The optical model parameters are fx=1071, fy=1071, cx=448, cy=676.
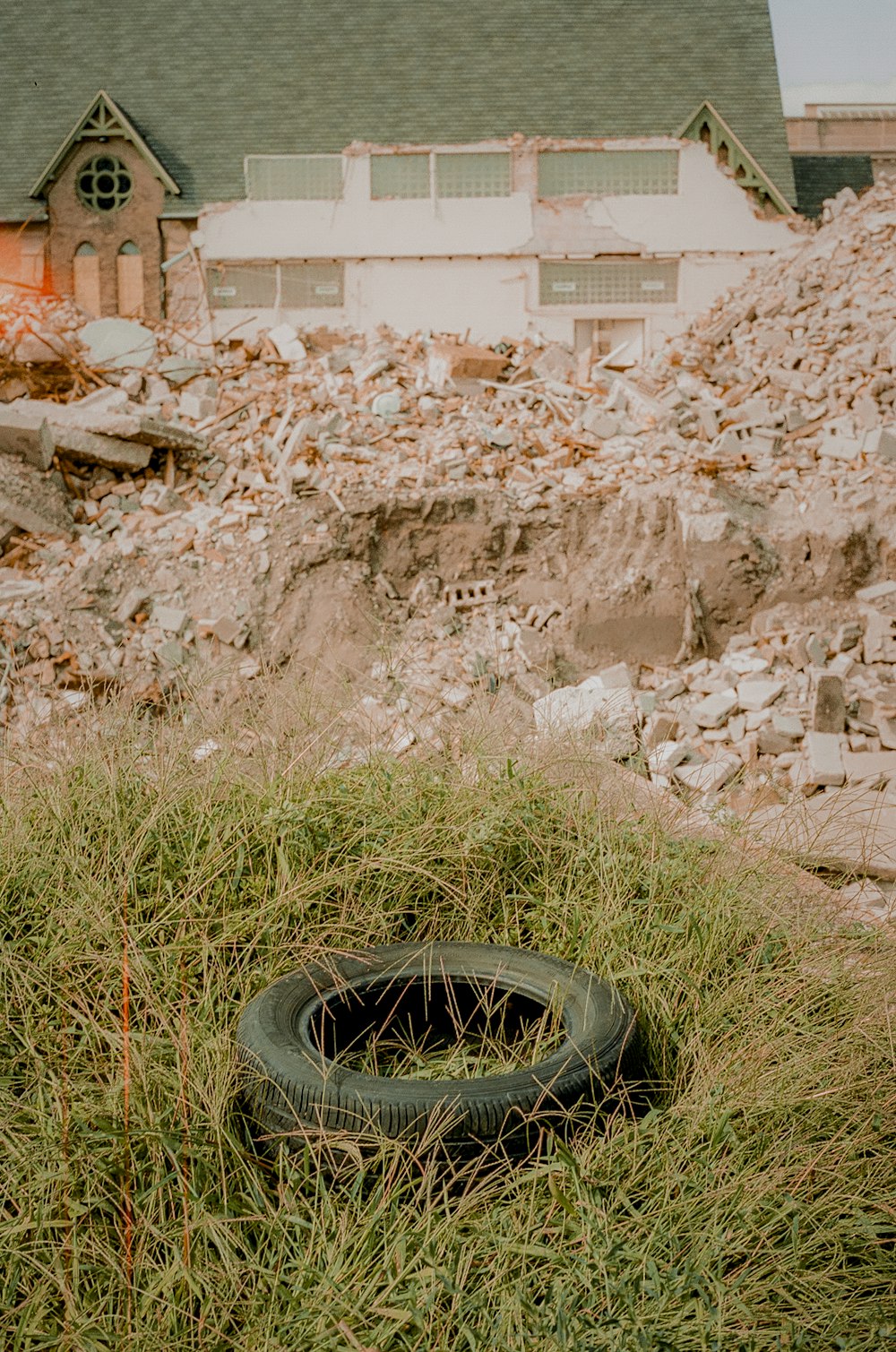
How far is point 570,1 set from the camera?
69.4 feet

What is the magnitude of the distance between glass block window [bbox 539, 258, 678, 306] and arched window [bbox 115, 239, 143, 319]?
710 centimetres

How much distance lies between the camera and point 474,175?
19.0 metres

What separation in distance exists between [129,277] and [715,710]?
14.5 m

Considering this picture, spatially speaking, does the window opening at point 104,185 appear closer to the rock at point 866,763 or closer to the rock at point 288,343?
the rock at point 288,343

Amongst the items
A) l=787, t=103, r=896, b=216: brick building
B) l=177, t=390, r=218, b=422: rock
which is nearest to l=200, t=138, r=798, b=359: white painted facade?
l=177, t=390, r=218, b=422: rock

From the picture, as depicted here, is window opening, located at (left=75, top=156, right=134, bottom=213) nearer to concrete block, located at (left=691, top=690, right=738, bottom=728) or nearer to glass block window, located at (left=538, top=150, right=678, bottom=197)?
glass block window, located at (left=538, top=150, right=678, bottom=197)

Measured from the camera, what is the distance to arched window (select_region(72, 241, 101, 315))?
748 inches

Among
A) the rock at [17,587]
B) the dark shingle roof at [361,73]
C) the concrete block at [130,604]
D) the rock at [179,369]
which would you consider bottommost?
the concrete block at [130,604]

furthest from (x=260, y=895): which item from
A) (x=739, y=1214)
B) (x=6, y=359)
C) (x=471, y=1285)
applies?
(x=6, y=359)

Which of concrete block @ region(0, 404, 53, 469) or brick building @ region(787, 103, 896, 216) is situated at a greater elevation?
brick building @ region(787, 103, 896, 216)

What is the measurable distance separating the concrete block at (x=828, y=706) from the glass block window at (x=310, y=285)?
42.1ft

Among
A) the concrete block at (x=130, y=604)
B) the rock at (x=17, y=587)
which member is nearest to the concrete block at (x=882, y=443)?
the concrete block at (x=130, y=604)

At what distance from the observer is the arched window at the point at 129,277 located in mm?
18953

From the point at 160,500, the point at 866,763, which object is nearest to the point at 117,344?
the point at 160,500
